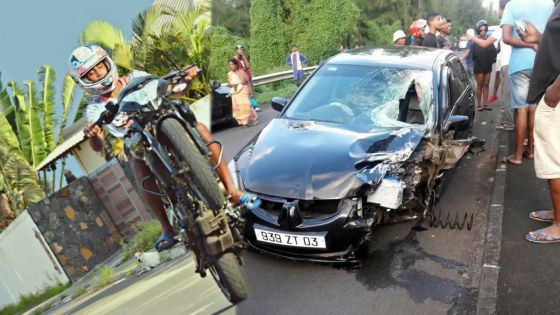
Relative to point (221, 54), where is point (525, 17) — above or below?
below

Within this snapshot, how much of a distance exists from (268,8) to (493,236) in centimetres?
2099

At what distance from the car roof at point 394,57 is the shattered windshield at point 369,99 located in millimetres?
118

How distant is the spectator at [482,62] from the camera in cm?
894

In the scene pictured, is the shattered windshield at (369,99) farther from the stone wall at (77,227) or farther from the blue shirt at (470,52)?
the blue shirt at (470,52)

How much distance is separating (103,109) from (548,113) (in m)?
3.55

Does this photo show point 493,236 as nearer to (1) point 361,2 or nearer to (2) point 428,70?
(2) point 428,70

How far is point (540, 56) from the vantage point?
12.7 ft

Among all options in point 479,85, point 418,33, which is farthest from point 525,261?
point 418,33

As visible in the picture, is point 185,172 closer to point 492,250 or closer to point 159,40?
point 492,250

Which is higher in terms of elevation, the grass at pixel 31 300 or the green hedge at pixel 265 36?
the green hedge at pixel 265 36

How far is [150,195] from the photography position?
11.0ft

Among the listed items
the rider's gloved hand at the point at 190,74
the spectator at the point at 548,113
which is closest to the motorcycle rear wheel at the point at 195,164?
the rider's gloved hand at the point at 190,74

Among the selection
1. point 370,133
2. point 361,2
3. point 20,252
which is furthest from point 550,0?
point 361,2

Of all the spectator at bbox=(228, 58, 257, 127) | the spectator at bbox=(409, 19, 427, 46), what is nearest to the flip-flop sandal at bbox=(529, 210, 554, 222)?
the spectator at bbox=(409, 19, 427, 46)
